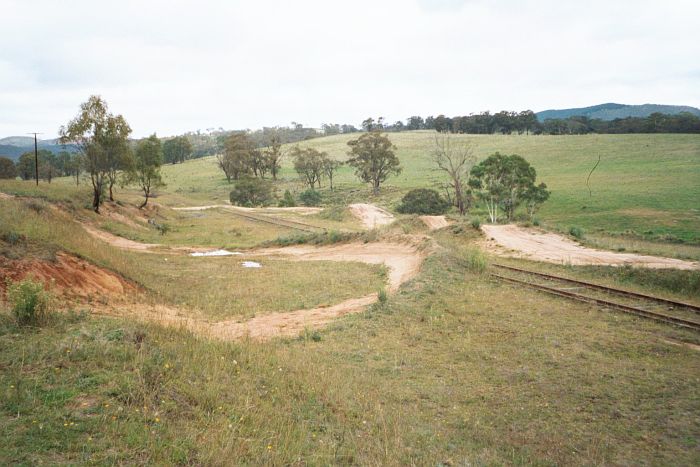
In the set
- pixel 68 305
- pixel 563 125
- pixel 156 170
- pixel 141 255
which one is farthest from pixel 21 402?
pixel 563 125

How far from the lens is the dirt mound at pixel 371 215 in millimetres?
43756

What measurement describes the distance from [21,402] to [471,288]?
14004 millimetres

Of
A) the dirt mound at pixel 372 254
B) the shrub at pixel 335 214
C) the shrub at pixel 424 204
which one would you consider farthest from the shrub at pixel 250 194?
the dirt mound at pixel 372 254

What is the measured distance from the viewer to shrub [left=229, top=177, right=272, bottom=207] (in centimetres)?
6906

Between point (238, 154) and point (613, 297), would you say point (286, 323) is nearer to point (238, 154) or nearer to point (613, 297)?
point (613, 297)

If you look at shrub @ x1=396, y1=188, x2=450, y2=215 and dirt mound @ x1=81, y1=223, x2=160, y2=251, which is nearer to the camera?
dirt mound @ x1=81, y1=223, x2=160, y2=251

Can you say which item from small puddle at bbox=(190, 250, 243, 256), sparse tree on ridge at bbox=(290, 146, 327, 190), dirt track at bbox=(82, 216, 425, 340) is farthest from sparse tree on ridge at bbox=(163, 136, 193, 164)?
small puddle at bbox=(190, 250, 243, 256)

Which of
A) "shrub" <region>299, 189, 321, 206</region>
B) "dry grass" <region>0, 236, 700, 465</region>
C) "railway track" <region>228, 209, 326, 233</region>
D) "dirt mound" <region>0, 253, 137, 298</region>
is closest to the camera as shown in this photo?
"dry grass" <region>0, 236, 700, 465</region>

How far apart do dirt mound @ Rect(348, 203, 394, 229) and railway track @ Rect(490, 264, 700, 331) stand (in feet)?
81.9

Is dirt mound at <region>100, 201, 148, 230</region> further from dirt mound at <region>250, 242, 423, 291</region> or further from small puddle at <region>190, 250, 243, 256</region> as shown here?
dirt mound at <region>250, 242, 423, 291</region>

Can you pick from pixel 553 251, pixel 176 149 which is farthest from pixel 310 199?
pixel 176 149

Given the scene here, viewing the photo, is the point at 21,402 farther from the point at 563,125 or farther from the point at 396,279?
the point at 563,125

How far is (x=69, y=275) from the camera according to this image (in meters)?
12.5

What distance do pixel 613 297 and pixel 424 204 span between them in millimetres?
35955
